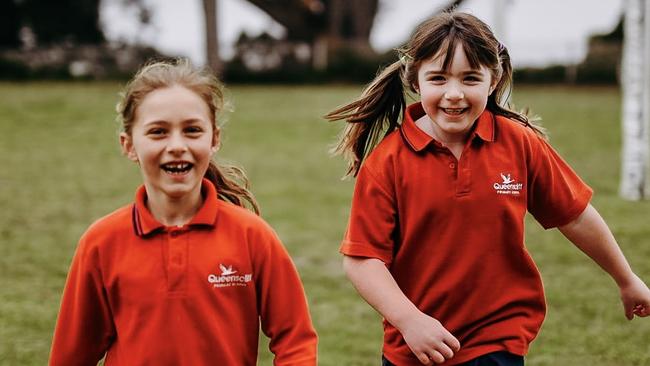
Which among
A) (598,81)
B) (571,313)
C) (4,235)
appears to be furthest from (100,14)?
(571,313)

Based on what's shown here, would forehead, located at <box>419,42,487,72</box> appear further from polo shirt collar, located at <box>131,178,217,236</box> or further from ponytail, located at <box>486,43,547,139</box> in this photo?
polo shirt collar, located at <box>131,178,217,236</box>

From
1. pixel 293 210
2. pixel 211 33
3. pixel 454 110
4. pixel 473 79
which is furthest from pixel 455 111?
pixel 211 33

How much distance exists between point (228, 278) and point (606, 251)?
135 centimetres

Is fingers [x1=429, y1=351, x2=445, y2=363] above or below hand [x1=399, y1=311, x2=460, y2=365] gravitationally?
below

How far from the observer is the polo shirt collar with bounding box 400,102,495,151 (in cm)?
288

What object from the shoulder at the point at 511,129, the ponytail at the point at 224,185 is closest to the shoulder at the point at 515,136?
the shoulder at the point at 511,129

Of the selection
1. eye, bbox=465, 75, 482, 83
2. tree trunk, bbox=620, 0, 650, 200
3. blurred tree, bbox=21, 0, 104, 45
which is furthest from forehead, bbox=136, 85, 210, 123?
blurred tree, bbox=21, 0, 104, 45

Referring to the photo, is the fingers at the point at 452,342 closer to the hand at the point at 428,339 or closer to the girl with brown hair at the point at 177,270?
the hand at the point at 428,339

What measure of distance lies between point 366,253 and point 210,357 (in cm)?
60

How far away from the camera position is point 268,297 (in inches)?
99.7

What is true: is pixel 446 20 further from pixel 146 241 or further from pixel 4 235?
pixel 4 235

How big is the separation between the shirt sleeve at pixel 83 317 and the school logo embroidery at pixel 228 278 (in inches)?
12.6

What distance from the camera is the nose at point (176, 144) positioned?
8.07 feet

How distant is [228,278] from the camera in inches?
97.6
